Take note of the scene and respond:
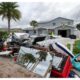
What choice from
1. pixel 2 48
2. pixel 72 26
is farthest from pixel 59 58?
pixel 72 26

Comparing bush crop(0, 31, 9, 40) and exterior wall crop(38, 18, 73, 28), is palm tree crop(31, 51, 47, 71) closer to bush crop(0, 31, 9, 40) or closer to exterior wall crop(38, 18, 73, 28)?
bush crop(0, 31, 9, 40)

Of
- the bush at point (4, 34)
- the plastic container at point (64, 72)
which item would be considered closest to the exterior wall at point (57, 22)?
the bush at point (4, 34)

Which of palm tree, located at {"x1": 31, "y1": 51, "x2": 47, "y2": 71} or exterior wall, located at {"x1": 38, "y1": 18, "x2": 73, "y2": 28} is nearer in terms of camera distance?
palm tree, located at {"x1": 31, "y1": 51, "x2": 47, "y2": 71}

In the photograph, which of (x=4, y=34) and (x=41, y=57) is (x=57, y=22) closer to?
(x=4, y=34)

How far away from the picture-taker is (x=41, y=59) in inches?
169

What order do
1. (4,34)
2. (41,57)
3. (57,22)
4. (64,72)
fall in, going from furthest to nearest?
1. (57,22)
2. (4,34)
3. (41,57)
4. (64,72)

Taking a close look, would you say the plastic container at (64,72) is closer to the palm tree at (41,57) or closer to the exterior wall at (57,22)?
the palm tree at (41,57)

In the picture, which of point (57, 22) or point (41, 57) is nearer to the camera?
point (41, 57)

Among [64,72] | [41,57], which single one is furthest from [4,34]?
[64,72]

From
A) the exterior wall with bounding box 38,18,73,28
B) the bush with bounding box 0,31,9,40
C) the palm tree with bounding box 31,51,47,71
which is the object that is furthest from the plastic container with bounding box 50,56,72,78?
the exterior wall with bounding box 38,18,73,28

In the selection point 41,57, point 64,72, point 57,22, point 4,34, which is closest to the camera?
point 64,72

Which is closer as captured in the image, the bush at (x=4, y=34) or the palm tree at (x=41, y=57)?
the palm tree at (x=41, y=57)

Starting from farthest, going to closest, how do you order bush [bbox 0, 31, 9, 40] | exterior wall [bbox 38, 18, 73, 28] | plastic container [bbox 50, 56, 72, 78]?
exterior wall [bbox 38, 18, 73, 28], bush [bbox 0, 31, 9, 40], plastic container [bbox 50, 56, 72, 78]

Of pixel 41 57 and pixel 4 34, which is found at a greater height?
pixel 4 34
